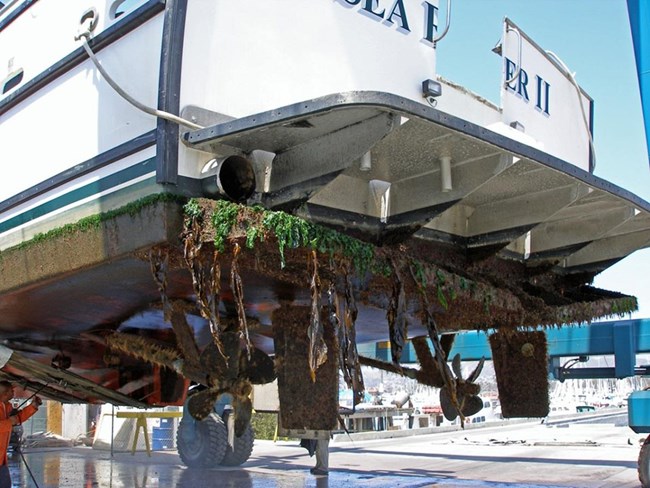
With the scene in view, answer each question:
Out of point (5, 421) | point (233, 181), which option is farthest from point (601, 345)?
point (5, 421)

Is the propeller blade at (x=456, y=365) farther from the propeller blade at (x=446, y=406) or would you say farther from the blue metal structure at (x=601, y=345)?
the blue metal structure at (x=601, y=345)

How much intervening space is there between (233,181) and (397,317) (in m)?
1.29

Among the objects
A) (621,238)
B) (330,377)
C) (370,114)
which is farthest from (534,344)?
(370,114)

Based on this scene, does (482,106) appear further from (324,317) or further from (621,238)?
(324,317)

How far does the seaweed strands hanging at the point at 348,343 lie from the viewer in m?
4.31

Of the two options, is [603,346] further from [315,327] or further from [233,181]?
[233,181]

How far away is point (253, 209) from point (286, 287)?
128 centimetres

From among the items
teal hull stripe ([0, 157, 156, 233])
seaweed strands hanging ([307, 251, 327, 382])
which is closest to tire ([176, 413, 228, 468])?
teal hull stripe ([0, 157, 156, 233])

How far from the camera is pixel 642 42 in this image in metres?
6.48

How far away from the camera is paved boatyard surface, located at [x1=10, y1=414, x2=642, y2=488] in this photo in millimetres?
7992

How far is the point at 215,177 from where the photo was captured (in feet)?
14.3

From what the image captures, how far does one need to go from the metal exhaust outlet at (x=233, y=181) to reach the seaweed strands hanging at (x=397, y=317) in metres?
1.02

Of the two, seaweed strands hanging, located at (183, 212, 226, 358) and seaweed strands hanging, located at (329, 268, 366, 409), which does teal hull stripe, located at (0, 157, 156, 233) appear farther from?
seaweed strands hanging, located at (329, 268, 366, 409)

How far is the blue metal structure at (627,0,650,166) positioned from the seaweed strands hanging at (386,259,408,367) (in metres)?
3.20
